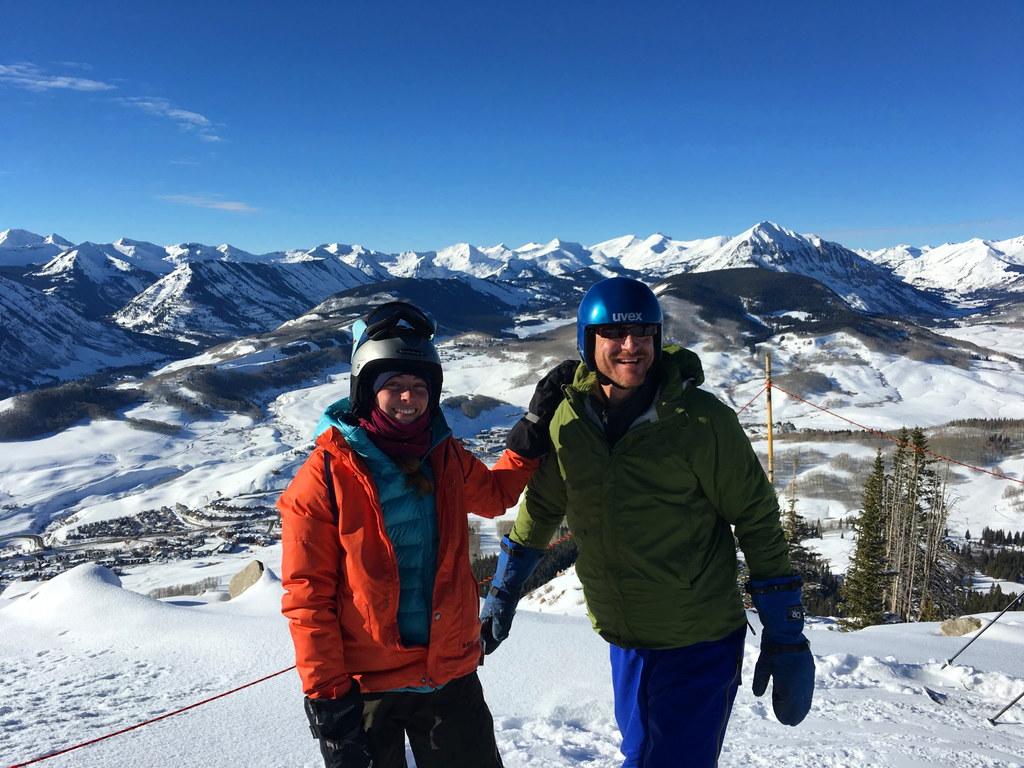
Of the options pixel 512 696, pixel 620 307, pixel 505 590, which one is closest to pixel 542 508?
pixel 505 590

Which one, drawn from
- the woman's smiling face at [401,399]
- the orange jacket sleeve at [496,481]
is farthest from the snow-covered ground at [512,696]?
the woman's smiling face at [401,399]

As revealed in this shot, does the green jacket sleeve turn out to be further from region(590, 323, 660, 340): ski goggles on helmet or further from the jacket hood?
region(590, 323, 660, 340): ski goggles on helmet

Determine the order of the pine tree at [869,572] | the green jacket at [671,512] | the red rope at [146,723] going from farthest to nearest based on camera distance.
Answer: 1. the pine tree at [869,572]
2. the red rope at [146,723]
3. the green jacket at [671,512]

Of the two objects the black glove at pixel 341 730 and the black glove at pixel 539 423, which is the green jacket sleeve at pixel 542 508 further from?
the black glove at pixel 341 730

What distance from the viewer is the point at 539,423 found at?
327cm

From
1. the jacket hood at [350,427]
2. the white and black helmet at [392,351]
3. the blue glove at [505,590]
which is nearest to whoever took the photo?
the jacket hood at [350,427]

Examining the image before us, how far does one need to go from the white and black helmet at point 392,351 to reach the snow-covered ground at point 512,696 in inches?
120

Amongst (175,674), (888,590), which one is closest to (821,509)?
(888,590)

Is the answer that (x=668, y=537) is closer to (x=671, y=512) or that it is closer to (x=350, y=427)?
(x=671, y=512)

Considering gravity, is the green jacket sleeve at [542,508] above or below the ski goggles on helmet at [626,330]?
below

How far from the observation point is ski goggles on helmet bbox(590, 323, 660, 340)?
3008mm

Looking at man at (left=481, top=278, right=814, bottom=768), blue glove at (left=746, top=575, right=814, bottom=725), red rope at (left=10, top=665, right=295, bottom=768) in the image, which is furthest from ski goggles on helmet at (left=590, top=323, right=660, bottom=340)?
red rope at (left=10, top=665, right=295, bottom=768)

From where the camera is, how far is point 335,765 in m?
2.73

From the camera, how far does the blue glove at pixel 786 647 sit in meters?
2.87
